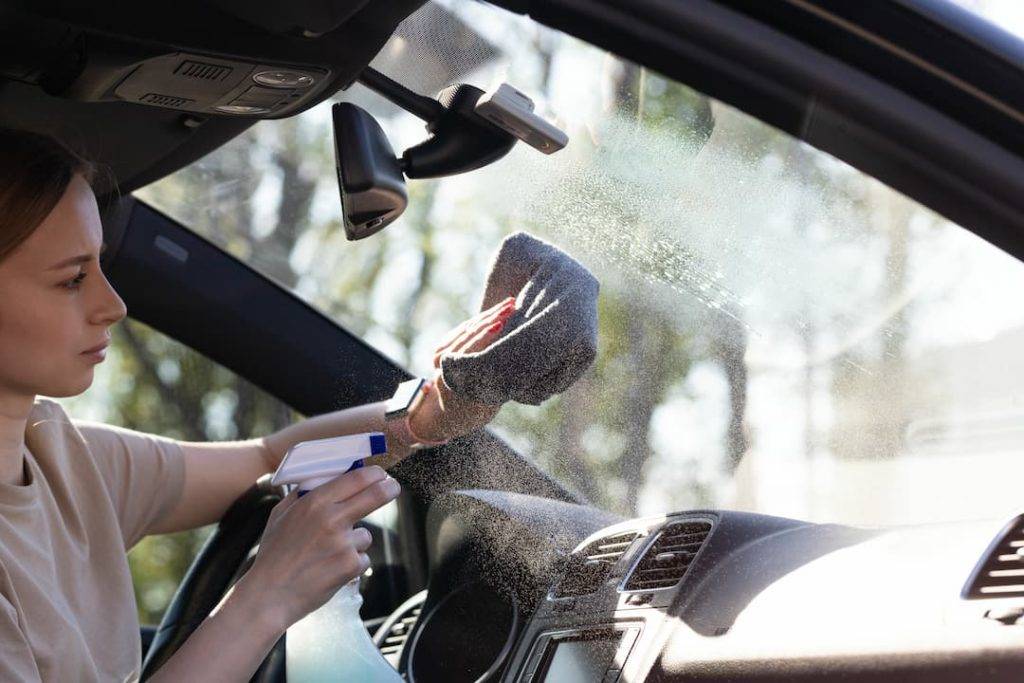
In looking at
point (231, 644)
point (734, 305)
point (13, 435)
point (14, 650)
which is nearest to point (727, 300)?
point (734, 305)

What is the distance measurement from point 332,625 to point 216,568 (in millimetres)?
362

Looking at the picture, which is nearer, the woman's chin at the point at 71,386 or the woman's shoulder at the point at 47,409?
the woman's chin at the point at 71,386

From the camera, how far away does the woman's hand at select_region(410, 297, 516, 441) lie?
157cm

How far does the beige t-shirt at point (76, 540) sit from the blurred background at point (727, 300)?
25.6 inches

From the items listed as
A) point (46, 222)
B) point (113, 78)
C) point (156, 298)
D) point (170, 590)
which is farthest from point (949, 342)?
point (170, 590)

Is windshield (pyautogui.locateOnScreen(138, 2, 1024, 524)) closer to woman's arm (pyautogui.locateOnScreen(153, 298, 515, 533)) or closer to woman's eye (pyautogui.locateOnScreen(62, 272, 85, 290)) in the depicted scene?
woman's arm (pyautogui.locateOnScreen(153, 298, 515, 533))

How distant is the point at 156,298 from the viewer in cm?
236

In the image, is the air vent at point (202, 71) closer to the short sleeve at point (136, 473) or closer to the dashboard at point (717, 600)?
the dashboard at point (717, 600)

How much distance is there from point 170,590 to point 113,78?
2.24m

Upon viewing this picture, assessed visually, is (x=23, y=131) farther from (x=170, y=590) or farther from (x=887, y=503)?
(x=170, y=590)

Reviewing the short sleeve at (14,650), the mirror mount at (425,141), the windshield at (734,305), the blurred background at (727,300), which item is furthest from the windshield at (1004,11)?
the short sleeve at (14,650)

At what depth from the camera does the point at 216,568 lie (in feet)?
6.73

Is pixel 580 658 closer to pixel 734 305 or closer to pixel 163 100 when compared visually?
pixel 734 305

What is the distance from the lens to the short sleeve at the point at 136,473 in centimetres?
204
